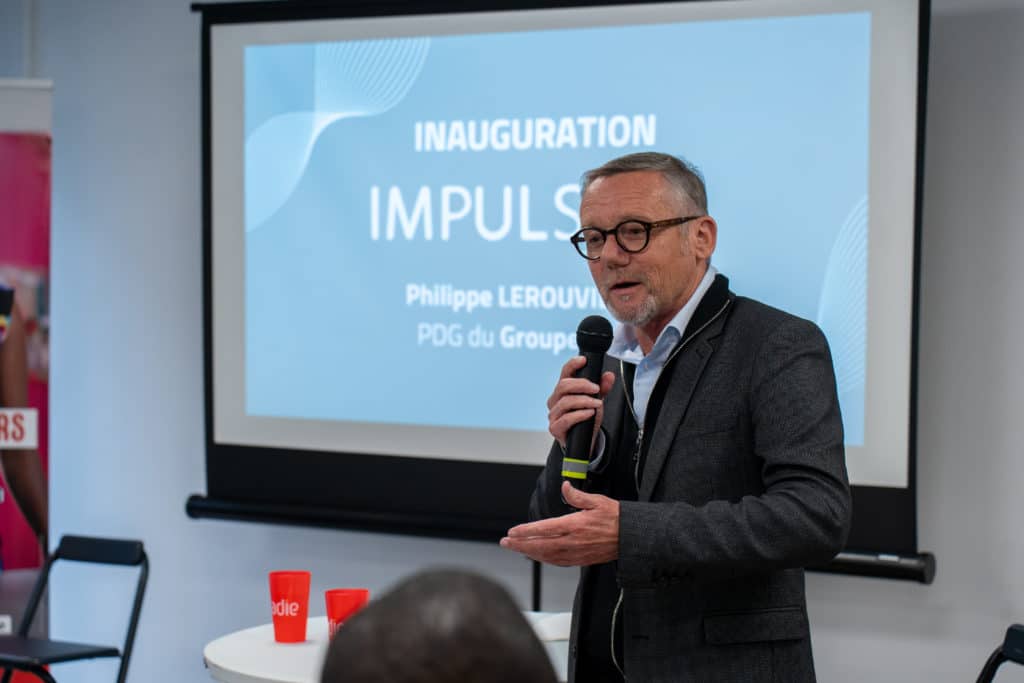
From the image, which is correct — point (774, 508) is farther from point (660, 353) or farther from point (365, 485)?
point (365, 485)

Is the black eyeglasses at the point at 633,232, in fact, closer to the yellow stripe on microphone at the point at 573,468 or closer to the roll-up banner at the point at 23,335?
the yellow stripe on microphone at the point at 573,468

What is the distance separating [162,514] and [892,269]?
2890 millimetres

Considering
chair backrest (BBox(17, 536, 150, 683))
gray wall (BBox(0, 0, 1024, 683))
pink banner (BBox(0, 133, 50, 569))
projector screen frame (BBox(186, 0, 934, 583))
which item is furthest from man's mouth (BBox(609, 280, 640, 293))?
pink banner (BBox(0, 133, 50, 569))

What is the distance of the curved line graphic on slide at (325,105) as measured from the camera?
3.83 metres

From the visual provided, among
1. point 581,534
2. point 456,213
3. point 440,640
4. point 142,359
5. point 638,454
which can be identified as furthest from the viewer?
point 142,359

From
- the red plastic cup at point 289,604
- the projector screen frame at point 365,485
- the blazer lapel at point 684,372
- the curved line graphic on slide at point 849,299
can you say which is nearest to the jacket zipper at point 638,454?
the blazer lapel at point 684,372

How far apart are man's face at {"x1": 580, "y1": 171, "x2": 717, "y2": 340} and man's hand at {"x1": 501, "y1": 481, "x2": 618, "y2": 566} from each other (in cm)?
40

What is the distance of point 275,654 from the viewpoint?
249cm

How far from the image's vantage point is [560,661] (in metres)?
2.53

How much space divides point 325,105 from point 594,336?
90.3 inches

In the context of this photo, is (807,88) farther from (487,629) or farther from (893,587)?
(487,629)

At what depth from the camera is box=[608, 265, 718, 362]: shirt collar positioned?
1.94m

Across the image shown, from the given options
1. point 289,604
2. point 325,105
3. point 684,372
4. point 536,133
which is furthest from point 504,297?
point 684,372

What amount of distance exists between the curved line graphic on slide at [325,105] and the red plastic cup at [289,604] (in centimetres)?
181
